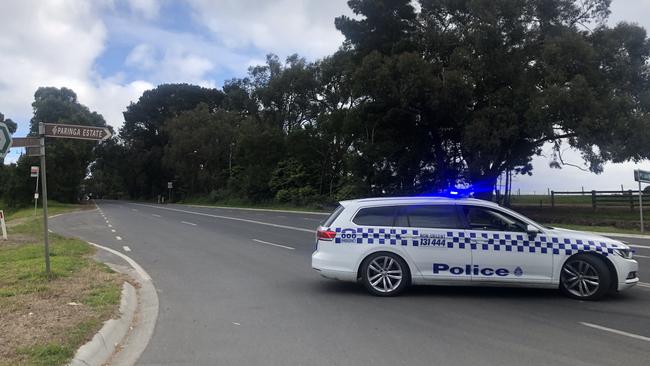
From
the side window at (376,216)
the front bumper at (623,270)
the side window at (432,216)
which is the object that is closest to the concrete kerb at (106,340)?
the side window at (376,216)

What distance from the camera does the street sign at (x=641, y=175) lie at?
23.7m

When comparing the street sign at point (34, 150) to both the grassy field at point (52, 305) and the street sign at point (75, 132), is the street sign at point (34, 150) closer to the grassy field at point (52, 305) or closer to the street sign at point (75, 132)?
the street sign at point (75, 132)

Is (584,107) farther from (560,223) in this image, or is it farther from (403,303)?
(403,303)

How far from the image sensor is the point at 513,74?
3141 centimetres

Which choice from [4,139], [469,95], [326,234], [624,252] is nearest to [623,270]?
[624,252]

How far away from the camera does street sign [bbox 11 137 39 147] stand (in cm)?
979

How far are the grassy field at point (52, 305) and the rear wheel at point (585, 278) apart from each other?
21.8 feet

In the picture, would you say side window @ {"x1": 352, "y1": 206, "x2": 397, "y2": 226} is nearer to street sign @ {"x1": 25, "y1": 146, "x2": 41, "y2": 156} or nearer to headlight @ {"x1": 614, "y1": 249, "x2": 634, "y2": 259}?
headlight @ {"x1": 614, "y1": 249, "x2": 634, "y2": 259}

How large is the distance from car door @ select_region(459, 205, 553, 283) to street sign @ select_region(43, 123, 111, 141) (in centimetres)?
653

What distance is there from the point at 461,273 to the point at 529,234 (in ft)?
3.96

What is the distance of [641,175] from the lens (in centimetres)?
2375

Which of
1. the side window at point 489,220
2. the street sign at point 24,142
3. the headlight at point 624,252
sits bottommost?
the headlight at point 624,252

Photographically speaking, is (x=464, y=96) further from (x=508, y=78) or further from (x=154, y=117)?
(x=154, y=117)

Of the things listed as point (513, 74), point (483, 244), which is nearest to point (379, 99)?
point (513, 74)
